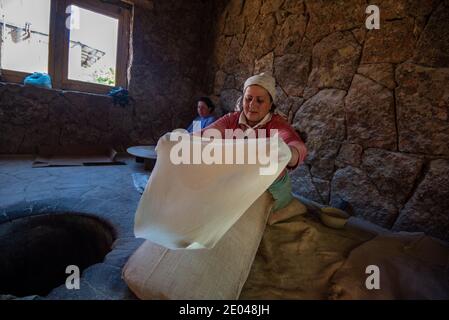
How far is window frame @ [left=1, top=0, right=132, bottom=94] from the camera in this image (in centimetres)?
329

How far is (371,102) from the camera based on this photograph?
2.01 meters

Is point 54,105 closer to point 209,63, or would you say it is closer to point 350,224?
point 209,63

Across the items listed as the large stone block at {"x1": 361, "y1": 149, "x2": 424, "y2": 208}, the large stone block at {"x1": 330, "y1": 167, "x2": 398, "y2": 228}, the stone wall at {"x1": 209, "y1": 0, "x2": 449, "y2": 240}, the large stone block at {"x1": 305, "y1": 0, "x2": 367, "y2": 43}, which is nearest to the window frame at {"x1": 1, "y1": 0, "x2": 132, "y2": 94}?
the stone wall at {"x1": 209, "y1": 0, "x2": 449, "y2": 240}

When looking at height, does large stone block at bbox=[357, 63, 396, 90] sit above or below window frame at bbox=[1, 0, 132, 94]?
below

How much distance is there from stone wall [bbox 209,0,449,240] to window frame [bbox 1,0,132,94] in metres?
2.50

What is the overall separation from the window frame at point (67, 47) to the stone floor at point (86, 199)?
1.23 m

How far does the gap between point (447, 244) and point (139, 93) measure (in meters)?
4.19

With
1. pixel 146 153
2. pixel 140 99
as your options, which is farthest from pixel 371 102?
pixel 140 99

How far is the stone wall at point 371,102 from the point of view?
170cm

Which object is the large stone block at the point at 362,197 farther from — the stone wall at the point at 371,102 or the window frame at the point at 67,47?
the window frame at the point at 67,47

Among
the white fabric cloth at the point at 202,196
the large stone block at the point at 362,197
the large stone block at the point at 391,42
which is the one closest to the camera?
the white fabric cloth at the point at 202,196

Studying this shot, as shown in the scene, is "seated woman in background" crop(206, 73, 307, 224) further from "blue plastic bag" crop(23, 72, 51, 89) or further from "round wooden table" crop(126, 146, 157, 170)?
"blue plastic bag" crop(23, 72, 51, 89)

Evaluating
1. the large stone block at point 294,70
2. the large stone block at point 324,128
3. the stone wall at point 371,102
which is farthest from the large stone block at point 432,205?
the large stone block at point 294,70
